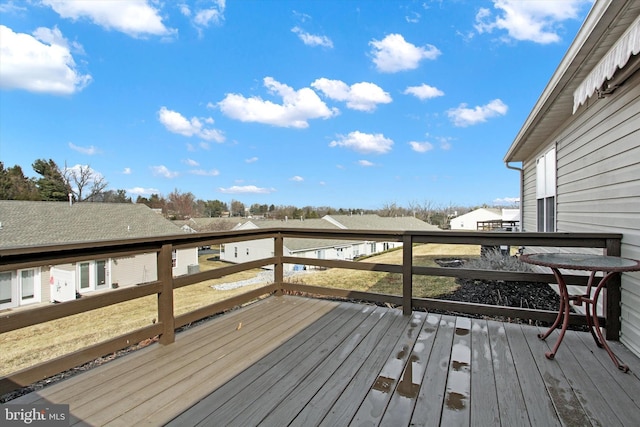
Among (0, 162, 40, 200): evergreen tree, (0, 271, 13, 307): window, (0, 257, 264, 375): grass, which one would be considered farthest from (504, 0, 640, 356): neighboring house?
(0, 162, 40, 200): evergreen tree

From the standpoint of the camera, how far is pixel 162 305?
245 centimetres

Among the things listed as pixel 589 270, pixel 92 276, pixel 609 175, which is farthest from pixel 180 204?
pixel 589 270

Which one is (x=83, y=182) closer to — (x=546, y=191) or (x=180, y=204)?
(x=180, y=204)

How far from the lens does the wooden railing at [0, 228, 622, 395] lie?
173cm

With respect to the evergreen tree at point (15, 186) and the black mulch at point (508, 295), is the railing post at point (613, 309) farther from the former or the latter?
the evergreen tree at point (15, 186)

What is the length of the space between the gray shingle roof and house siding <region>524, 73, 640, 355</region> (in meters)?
12.8

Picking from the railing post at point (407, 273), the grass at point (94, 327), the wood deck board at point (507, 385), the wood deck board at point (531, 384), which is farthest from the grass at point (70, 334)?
the wood deck board at point (531, 384)

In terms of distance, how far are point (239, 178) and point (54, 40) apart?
23.7m

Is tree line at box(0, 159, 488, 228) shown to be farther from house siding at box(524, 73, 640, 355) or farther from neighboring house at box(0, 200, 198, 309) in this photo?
house siding at box(524, 73, 640, 355)

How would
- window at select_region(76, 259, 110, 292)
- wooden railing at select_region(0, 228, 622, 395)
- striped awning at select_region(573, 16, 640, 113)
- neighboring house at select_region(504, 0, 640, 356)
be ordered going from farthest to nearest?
1. window at select_region(76, 259, 110, 292)
2. neighboring house at select_region(504, 0, 640, 356)
3. striped awning at select_region(573, 16, 640, 113)
4. wooden railing at select_region(0, 228, 622, 395)

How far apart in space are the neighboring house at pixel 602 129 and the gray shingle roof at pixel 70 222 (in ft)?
42.0

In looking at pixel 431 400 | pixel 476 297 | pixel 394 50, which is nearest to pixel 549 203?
pixel 476 297

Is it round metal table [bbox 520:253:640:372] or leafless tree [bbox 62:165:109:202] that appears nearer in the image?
round metal table [bbox 520:253:640:372]

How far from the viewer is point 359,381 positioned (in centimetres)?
186
